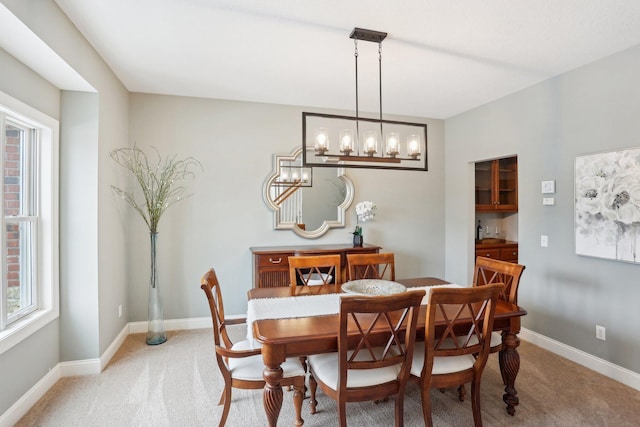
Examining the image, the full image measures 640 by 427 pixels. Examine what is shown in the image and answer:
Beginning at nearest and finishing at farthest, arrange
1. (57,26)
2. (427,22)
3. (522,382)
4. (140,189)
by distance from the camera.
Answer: (57,26), (427,22), (522,382), (140,189)

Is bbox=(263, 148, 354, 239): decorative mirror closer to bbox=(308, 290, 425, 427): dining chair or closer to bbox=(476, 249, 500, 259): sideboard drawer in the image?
bbox=(476, 249, 500, 259): sideboard drawer

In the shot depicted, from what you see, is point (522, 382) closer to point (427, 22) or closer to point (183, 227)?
point (427, 22)

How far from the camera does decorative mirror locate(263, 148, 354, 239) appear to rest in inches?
159

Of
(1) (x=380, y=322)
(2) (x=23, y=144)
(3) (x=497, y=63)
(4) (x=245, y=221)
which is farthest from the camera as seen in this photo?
(4) (x=245, y=221)

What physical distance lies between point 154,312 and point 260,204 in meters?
1.62

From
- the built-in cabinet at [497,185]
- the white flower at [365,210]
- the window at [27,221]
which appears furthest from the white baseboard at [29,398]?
the built-in cabinet at [497,185]

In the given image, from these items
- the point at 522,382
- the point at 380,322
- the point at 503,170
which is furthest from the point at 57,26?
the point at 503,170

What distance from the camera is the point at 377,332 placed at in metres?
1.80

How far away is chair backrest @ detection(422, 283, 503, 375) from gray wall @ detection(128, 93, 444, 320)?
2402 millimetres

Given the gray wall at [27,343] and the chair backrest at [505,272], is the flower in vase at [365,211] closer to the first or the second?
the chair backrest at [505,272]

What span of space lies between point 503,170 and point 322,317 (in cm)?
409

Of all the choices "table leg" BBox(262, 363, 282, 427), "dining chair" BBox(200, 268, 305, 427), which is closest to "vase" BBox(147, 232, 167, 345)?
"dining chair" BBox(200, 268, 305, 427)

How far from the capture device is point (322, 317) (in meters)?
2.03

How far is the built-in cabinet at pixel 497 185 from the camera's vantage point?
4.74 meters
